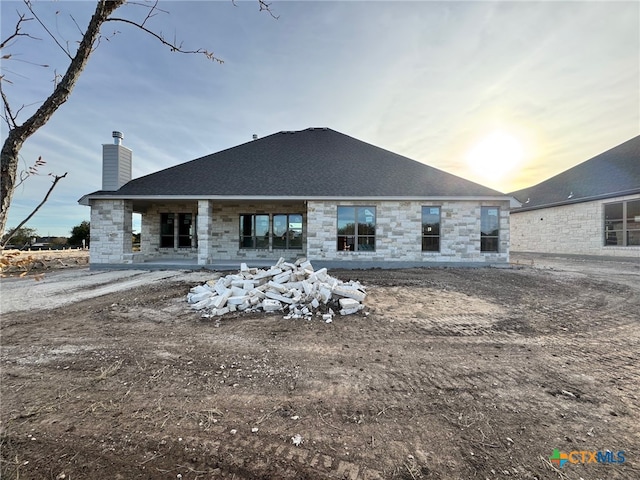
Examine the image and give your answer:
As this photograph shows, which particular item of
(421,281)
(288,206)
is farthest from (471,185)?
(288,206)

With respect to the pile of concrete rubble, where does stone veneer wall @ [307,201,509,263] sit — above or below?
above

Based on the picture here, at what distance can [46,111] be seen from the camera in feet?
5.80

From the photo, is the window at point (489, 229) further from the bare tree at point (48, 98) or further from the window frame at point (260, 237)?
the bare tree at point (48, 98)

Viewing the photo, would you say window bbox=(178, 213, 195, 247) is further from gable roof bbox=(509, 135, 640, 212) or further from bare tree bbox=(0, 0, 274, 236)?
gable roof bbox=(509, 135, 640, 212)

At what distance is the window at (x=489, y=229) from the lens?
13492 millimetres

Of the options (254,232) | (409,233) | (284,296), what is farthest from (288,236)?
(284,296)

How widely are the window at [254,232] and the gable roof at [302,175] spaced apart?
240cm

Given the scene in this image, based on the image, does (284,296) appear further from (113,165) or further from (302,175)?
(113,165)

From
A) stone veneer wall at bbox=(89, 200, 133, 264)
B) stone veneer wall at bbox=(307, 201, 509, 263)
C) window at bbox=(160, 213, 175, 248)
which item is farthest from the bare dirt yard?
window at bbox=(160, 213, 175, 248)

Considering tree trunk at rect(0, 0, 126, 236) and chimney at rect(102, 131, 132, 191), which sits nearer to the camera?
tree trunk at rect(0, 0, 126, 236)

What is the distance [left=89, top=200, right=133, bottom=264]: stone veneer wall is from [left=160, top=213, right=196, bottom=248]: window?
9.16 ft

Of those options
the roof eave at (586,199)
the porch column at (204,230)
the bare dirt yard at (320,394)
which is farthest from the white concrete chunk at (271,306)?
the roof eave at (586,199)

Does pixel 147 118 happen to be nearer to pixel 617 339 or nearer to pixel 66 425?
pixel 66 425

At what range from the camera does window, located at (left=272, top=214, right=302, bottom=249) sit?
616 inches
